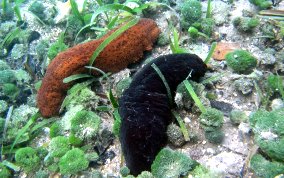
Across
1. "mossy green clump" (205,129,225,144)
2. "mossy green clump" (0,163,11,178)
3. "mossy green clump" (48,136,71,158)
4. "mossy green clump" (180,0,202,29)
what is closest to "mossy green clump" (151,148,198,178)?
"mossy green clump" (205,129,225,144)

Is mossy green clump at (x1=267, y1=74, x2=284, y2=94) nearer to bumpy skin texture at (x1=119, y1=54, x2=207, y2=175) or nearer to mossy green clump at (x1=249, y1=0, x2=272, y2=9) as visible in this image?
bumpy skin texture at (x1=119, y1=54, x2=207, y2=175)

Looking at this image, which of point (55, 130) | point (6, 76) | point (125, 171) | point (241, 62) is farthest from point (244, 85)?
point (6, 76)

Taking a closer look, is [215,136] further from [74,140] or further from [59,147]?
[59,147]

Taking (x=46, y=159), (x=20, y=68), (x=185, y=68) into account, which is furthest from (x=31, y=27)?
(x=185, y=68)

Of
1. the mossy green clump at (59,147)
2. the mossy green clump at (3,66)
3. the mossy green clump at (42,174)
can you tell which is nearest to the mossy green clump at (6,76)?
the mossy green clump at (3,66)

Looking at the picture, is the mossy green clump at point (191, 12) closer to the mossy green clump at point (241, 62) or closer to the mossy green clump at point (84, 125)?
the mossy green clump at point (241, 62)

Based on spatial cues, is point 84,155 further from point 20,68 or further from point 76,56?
point 20,68
